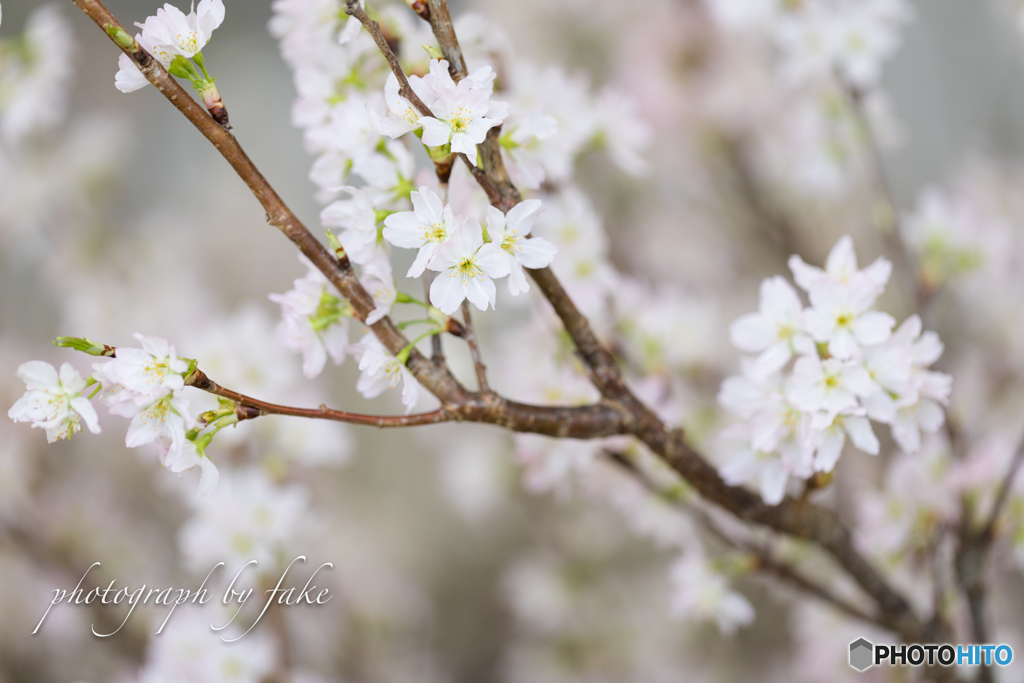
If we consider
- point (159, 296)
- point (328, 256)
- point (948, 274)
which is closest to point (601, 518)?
point (948, 274)

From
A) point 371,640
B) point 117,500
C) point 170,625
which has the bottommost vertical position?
point 170,625

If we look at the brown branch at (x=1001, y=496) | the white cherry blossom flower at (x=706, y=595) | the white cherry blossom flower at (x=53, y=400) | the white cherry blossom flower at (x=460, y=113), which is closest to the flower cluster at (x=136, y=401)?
the white cherry blossom flower at (x=53, y=400)

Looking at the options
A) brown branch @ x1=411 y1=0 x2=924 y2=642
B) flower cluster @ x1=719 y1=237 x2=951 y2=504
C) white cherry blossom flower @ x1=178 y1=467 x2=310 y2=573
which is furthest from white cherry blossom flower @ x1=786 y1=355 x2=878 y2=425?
white cherry blossom flower @ x1=178 y1=467 x2=310 y2=573

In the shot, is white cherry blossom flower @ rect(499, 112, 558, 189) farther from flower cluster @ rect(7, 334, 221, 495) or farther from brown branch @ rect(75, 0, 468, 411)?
flower cluster @ rect(7, 334, 221, 495)

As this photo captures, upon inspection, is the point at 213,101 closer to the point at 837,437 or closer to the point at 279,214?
the point at 279,214

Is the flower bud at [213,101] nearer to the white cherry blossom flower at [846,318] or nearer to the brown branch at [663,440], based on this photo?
the brown branch at [663,440]

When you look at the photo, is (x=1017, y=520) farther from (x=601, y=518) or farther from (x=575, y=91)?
(x=601, y=518)
